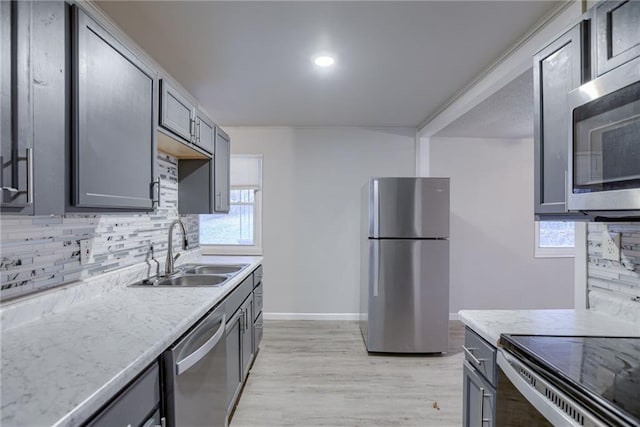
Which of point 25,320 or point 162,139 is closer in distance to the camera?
point 25,320

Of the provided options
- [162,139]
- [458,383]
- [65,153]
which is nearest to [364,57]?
[162,139]

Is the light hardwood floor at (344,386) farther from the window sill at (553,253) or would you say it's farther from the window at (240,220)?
the window sill at (553,253)

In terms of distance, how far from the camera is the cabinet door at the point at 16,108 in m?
0.83

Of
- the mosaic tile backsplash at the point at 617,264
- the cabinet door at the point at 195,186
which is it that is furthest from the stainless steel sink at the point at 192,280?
the mosaic tile backsplash at the point at 617,264

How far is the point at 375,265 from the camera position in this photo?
3.03m

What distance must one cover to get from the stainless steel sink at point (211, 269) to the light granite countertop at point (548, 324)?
5.75 feet

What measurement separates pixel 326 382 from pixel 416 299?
3.80 feet

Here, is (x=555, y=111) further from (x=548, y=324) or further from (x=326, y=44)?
(x=326, y=44)

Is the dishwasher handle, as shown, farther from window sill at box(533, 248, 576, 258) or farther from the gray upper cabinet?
window sill at box(533, 248, 576, 258)

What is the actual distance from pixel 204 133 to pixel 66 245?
1.20 metres

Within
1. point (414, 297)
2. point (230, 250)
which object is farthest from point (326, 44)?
point (230, 250)

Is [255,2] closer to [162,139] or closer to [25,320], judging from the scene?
[162,139]

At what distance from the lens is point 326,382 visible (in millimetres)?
2512

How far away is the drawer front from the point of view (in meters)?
0.79
